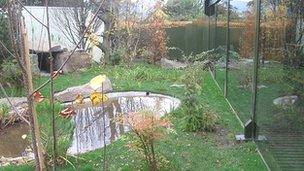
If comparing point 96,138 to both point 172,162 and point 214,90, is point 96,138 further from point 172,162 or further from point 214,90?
point 214,90

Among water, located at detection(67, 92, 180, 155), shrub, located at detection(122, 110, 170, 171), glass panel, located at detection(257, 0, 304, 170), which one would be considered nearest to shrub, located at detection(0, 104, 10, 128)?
water, located at detection(67, 92, 180, 155)

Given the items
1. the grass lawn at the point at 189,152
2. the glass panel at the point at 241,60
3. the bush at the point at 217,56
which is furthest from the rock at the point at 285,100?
the bush at the point at 217,56

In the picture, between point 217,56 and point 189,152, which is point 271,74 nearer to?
point 189,152

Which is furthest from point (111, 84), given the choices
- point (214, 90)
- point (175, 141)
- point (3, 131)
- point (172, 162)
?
point (172, 162)

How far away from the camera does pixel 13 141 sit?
609 centimetres

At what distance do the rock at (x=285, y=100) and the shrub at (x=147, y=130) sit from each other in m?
1.05

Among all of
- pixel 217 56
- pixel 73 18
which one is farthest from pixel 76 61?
pixel 217 56

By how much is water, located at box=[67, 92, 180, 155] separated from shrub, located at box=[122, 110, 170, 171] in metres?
0.24

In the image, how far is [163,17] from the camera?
45.2 ft

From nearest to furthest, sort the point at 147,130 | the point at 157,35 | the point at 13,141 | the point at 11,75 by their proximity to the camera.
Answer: the point at 147,130
the point at 13,141
the point at 11,75
the point at 157,35

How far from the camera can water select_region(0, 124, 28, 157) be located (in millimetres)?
5590

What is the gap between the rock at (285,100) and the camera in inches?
150

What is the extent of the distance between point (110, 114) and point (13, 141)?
5.59 ft

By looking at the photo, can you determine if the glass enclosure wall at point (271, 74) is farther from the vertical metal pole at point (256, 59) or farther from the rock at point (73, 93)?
the rock at point (73, 93)
